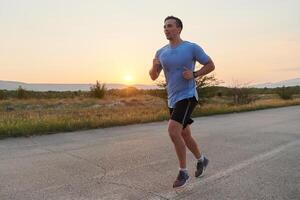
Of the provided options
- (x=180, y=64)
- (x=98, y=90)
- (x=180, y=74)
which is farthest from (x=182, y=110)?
(x=98, y=90)

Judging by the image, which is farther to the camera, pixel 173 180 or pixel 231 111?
pixel 231 111

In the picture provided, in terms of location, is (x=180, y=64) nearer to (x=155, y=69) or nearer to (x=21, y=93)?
(x=155, y=69)

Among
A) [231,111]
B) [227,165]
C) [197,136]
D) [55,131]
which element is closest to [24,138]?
[55,131]

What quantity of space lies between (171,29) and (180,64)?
0.43 meters

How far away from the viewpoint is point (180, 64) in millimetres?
4633

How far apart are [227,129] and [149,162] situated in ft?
17.5

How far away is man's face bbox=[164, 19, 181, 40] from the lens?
15.4 feet

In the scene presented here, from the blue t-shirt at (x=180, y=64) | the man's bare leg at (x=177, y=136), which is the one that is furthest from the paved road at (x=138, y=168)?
the blue t-shirt at (x=180, y=64)

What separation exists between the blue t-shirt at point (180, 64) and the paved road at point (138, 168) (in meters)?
1.12

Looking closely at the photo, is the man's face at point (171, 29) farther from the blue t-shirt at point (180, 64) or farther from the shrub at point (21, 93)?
the shrub at point (21, 93)

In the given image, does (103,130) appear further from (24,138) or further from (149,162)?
(149,162)

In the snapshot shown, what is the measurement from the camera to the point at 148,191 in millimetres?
4531

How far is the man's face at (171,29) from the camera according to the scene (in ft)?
15.4

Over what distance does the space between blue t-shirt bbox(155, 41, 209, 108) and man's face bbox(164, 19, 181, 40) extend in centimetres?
13
